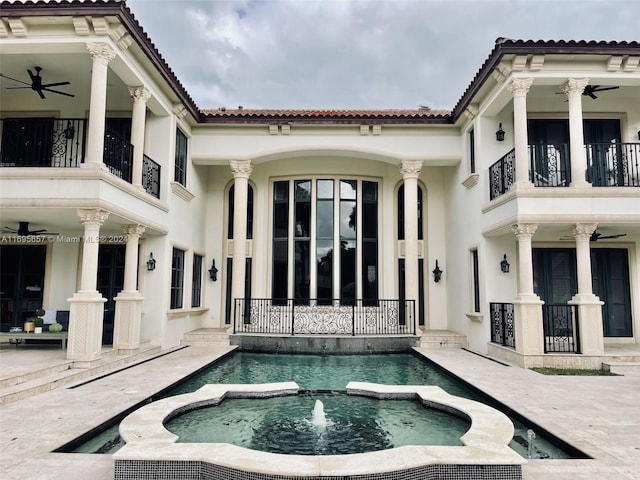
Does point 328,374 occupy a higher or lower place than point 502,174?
lower

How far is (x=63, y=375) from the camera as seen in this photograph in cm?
665

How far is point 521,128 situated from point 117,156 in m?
8.68

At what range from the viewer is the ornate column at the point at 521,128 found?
8625mm

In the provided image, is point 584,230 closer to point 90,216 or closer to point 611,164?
point 611,164

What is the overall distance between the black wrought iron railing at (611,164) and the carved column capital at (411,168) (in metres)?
4.06

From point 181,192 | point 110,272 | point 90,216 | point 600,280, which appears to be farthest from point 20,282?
point 600,280

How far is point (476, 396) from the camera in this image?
6.32 meters

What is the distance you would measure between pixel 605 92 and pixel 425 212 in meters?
5.52

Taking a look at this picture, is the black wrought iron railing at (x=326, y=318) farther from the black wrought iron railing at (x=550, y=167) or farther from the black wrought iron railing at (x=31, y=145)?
the black wrought iron railing at (x=31, y=145)

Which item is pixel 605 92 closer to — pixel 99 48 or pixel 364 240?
pixel 364 240

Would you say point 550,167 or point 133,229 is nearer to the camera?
point 133,229

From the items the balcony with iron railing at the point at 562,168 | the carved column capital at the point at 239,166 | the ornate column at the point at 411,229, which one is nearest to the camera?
the balcony with iron railing at the point at 562,168

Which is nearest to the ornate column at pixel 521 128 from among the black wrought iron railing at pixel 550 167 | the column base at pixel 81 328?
the black wrought iron railing at pixel 550 167

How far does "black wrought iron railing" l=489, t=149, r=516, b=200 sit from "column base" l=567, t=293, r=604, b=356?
9.34 ft
